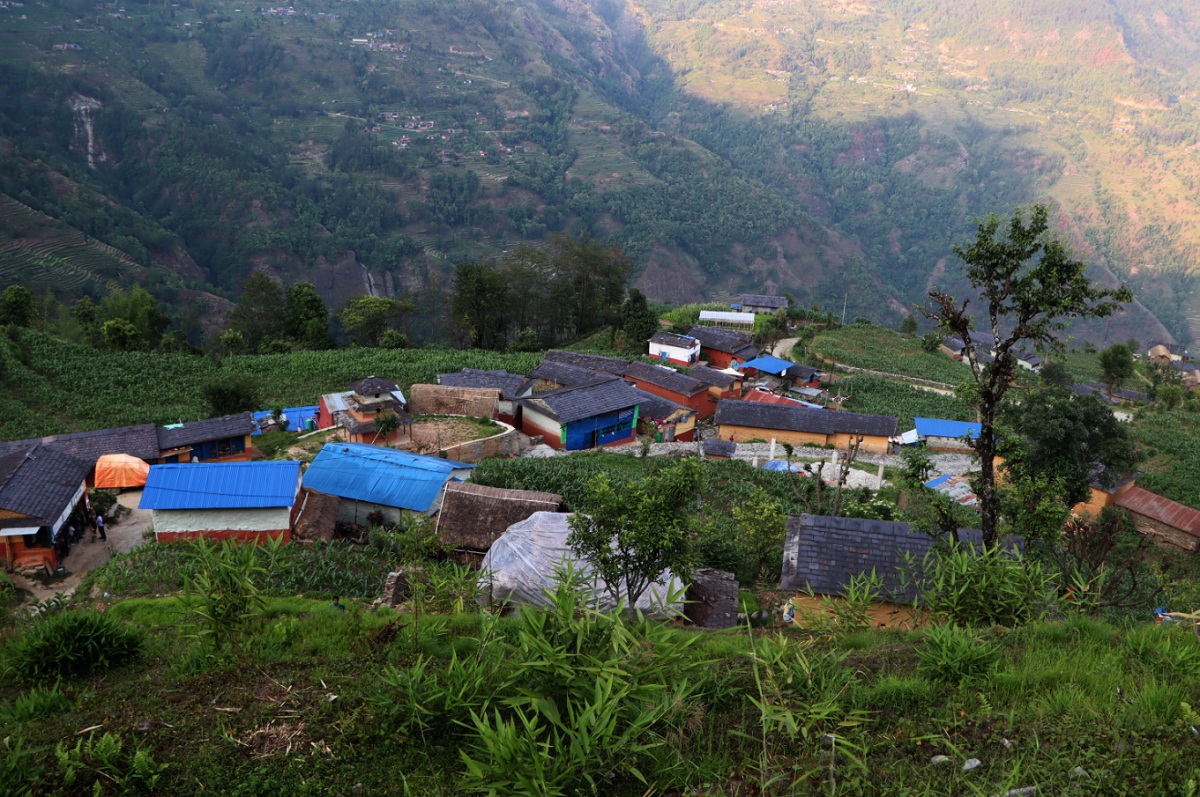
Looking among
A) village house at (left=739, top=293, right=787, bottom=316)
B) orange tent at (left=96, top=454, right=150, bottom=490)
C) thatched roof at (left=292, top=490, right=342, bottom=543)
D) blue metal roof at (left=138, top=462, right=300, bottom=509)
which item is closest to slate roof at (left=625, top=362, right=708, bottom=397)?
thatched roof at (left=292, top=490, right=342, bottom=543)

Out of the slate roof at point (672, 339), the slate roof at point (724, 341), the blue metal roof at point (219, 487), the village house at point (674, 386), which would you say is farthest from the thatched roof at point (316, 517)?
the slate roof at point (724, 341)

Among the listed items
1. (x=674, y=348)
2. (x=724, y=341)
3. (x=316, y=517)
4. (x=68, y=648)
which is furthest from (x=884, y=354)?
(x=68, y=648)

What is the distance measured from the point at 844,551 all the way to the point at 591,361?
31893 millimetres

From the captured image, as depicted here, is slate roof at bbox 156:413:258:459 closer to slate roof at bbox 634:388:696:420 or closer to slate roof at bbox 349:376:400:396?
slate roof at bbox 349:376:400:396

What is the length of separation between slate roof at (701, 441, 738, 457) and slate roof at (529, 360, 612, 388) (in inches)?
280

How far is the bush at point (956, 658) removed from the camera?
5.82 m

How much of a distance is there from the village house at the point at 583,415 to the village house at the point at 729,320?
3054 cm

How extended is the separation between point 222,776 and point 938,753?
5.00m

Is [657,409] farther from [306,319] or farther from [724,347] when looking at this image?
[306,319]

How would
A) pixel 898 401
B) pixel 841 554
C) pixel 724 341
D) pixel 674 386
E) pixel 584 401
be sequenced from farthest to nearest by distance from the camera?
pixel 724 341
pixel 898 401
pixel 674 386
pixel 584 401
pixel 841 554

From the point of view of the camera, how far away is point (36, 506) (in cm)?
1578

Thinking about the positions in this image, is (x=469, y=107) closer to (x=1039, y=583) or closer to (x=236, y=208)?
(x=236, y=208)

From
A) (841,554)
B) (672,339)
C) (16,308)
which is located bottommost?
(672,339)

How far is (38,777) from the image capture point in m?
4.59
